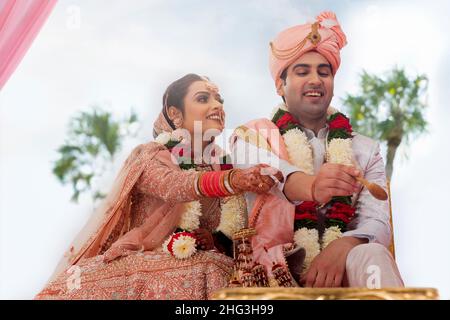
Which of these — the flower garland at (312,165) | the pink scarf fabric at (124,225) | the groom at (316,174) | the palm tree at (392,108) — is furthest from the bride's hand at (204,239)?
the palm tree at (392,108)

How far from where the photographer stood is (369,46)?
151 inches

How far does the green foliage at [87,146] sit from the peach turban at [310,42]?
94 centimetres

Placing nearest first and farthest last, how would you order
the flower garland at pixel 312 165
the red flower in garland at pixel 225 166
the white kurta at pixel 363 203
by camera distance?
1. the white kurta at pixel 363 203
2. the flower garland at pixel 312 165
3. the red flower in garland at pixel 225 166

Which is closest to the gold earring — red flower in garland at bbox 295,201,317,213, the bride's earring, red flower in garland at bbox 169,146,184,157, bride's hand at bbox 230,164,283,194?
the bride's earring

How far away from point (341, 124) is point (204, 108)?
0.77 meters

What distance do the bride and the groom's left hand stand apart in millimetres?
435

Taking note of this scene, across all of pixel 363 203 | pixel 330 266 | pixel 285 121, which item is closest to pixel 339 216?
pixel 363 203

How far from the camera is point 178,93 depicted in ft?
12.6

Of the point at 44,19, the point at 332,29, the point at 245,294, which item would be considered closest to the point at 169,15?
the point at 44,19

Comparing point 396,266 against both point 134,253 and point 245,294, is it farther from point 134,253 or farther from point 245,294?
point 134,253

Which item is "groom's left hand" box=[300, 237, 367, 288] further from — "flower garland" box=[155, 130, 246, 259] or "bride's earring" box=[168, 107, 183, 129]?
"bride's earring" box=[168, 107, 183, 129]

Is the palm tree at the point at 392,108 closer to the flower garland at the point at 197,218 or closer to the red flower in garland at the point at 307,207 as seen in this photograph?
the red flower in garland at the point at 307,207

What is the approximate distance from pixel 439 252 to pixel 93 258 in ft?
6.17

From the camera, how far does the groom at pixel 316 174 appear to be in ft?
11.7
